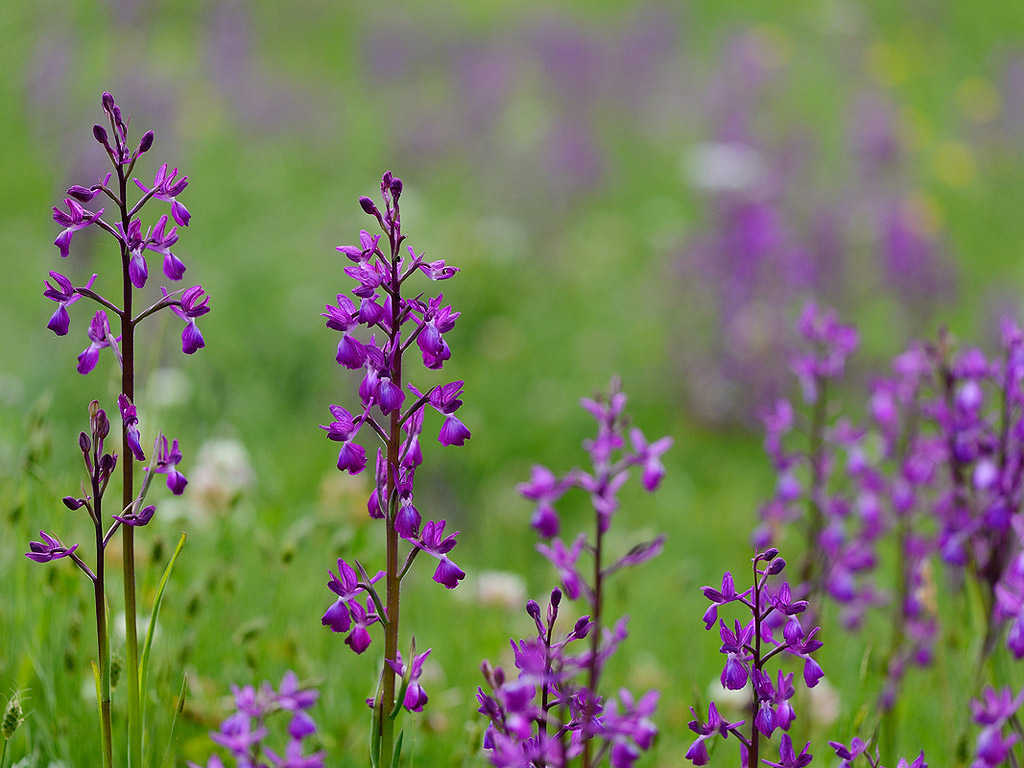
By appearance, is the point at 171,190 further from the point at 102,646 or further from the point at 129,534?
the point at 102,646

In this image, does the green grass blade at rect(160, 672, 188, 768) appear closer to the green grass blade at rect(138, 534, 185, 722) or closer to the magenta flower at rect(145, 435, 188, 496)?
the green grass blade at rect(138, 534, 185, 722)

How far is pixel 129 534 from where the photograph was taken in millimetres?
1493

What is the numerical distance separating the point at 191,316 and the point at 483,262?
556 cm

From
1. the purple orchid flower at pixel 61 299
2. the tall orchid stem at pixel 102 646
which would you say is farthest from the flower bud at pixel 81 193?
the tall orchid stem at pixel 102 646

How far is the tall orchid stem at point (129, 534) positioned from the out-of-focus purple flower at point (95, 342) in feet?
0.11

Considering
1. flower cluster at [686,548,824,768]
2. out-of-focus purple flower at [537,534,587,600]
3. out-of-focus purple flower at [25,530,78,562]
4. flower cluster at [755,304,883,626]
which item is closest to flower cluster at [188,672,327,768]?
out-of-focus purple flower at [25,530,78,562]

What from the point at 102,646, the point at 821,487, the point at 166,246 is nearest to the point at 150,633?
the point at 102,646

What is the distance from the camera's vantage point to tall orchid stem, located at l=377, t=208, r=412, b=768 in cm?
140

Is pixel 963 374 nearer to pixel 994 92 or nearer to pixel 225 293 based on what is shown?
pixel 225 293

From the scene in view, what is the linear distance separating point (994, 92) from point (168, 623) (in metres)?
14.6

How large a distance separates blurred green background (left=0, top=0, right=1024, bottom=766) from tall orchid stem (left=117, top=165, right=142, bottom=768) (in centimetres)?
46

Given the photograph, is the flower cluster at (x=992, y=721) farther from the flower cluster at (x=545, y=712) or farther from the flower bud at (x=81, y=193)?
the flower bud at (x=81, y=193)

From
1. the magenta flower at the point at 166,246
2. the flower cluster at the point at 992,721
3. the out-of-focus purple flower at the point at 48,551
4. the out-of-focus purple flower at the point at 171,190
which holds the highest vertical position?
the out-of-focus purple flower at the point at 171,190

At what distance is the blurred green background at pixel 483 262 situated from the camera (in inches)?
105
